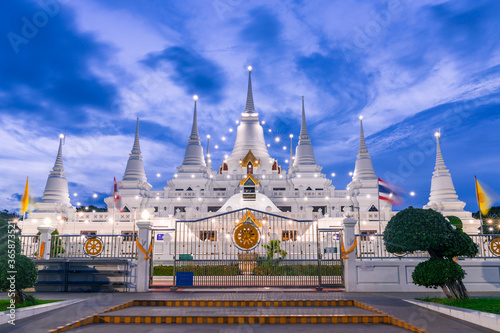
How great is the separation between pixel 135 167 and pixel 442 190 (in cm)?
3785

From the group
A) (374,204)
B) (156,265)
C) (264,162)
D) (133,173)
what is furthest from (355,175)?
(156,265)

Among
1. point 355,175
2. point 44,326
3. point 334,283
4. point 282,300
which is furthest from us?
point 355,175

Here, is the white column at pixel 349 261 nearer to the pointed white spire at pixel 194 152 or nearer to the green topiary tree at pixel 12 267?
the green topiary tree at pixel 12 267

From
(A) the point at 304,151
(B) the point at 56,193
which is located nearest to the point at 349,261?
(B) the point at 56,193

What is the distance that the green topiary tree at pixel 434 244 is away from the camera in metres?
11.5

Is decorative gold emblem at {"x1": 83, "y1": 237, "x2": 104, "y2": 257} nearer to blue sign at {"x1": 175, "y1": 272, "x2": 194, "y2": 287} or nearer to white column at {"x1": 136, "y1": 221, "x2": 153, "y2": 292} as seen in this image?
white column at {"x1": 136, "y1": 221, "x2": 153, "y2": 292}

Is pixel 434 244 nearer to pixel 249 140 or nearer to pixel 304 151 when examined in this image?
pixel 304 151

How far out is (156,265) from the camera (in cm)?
2356

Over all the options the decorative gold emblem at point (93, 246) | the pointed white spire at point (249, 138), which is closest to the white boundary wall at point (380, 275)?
the decorative gold emblem at point (93, 246)

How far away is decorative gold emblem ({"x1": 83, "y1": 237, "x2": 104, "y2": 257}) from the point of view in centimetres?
1731

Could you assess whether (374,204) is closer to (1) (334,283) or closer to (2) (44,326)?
(1) (334,283)

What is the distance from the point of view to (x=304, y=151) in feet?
184

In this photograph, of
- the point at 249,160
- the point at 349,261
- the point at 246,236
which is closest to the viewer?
the point at 349,261

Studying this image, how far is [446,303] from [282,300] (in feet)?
15.5
